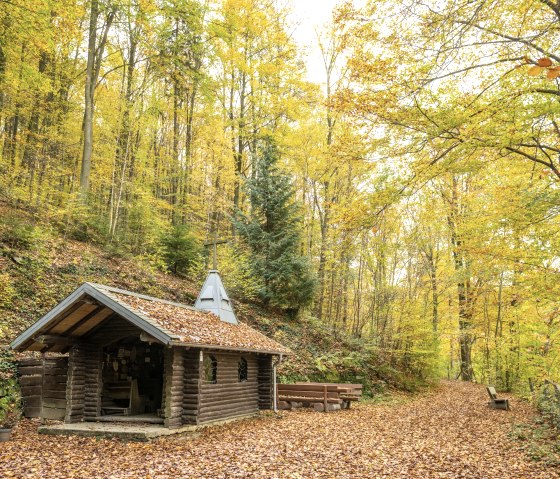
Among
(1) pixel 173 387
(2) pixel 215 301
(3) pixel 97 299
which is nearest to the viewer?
(3) pixel 97 299

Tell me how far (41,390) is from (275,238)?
13029mm

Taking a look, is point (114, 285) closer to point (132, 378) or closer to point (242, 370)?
point (132, 378)

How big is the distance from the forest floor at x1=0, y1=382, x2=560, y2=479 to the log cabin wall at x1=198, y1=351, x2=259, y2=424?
49 centimetres

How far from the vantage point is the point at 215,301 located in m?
14.7

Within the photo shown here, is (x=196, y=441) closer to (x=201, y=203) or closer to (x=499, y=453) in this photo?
(x=499, y=453)

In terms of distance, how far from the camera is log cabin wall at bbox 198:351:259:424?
11352 millimetres

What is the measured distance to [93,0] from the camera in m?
18.8

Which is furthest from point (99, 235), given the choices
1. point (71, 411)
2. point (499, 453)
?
point (499, 453)

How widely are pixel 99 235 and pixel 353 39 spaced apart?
16.0m

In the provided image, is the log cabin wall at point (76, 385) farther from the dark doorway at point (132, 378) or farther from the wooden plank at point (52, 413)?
the dark doorway at point (132, 378)

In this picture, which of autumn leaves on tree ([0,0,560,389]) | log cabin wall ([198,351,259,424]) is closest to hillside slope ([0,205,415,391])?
autumn leaves on tree ([0,0,560,389])

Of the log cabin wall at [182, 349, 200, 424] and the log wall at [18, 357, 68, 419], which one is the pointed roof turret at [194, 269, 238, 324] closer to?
the log cabin wall at [182, 349, 200, 424]

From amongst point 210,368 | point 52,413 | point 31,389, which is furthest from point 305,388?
point 31,389

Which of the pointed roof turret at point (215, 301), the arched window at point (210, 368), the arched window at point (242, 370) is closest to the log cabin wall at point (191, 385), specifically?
the arched window at point (210, 368)
